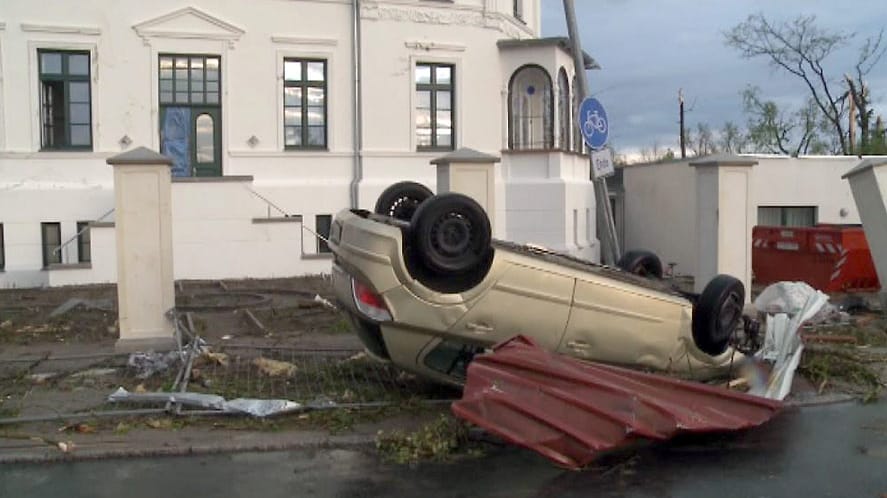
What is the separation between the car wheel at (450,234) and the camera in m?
7.22

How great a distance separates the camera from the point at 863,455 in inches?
268

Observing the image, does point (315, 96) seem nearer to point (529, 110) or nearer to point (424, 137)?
point (424, 137)

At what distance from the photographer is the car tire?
32.2ft

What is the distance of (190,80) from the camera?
21359mm

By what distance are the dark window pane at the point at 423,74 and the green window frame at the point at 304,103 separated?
231 cm

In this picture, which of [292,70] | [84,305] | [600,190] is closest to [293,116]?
[292,70]

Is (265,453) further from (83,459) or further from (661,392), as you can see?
(661,392)

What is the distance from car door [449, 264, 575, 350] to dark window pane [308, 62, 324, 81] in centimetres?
1570

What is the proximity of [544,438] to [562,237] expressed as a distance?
1651cm

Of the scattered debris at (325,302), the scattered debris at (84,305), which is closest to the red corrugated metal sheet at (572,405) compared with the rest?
the scattered debris at (325,302)

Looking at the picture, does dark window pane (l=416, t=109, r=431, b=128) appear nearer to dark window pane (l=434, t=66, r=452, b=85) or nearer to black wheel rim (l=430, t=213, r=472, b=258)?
dark window pane (l=434, t=66, r=452, b=85)

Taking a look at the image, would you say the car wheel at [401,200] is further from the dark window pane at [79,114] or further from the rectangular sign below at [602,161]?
the dark window pane at [79,114]

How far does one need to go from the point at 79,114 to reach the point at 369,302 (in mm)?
15509

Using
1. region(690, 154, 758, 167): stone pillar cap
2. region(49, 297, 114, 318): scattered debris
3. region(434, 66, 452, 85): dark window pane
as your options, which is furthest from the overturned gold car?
region(434, 66, 452, 85): dark window pane
